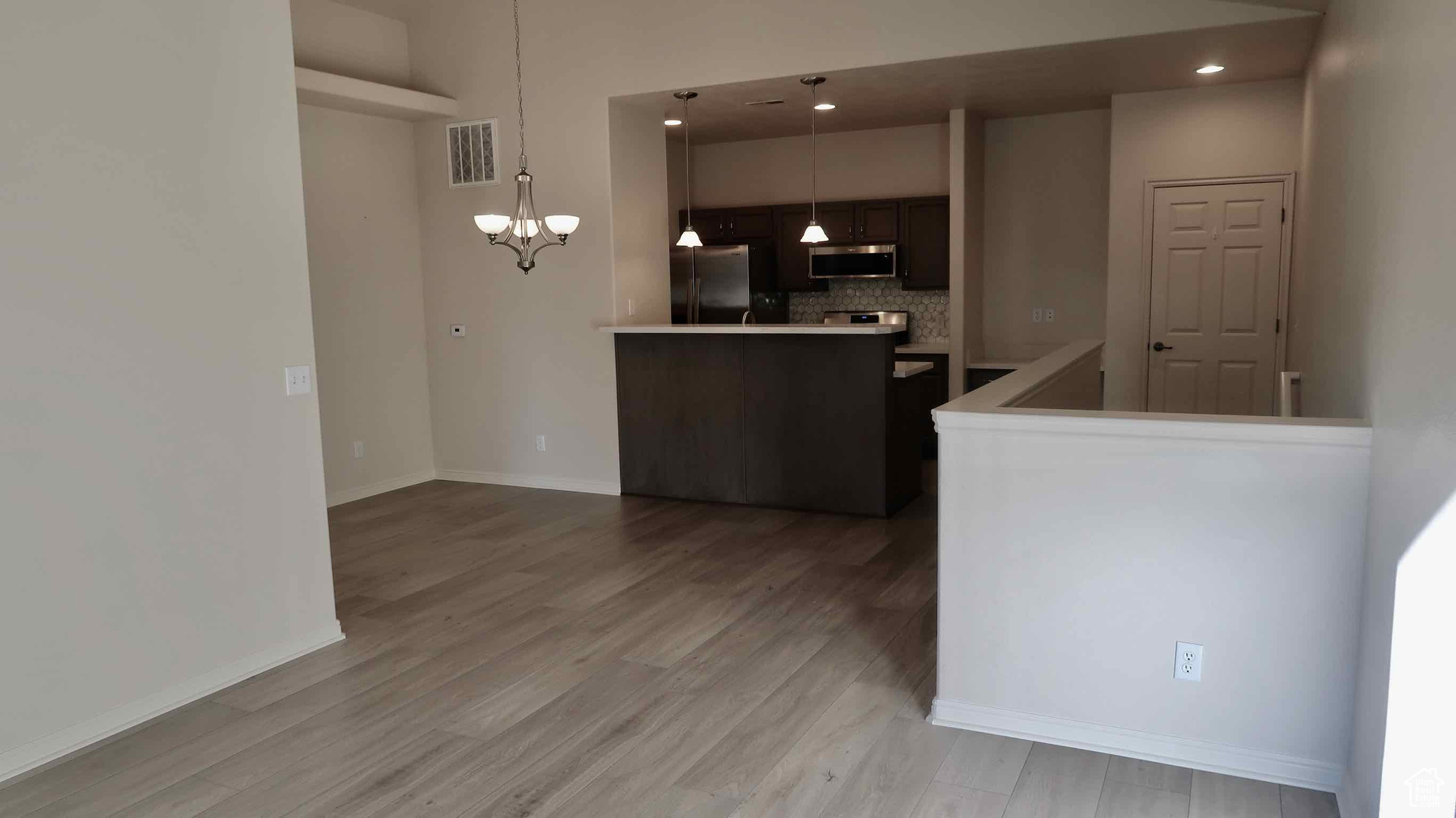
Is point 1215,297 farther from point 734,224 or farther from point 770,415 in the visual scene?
point 734,224

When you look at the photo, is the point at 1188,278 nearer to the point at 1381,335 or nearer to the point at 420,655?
the point at 1381,335

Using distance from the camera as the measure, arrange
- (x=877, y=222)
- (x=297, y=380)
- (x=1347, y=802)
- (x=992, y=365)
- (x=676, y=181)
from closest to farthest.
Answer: (x=1347, y=802), (x=297, y=380), (x=992, y=365), (x=877, y=222), (x=676, y=181)

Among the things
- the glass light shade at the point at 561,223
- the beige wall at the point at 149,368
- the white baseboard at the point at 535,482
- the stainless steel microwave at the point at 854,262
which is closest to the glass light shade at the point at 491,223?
the glass light shade at the point at 561,223

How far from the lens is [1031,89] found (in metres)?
6.25

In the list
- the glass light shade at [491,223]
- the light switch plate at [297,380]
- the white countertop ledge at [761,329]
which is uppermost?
the glass light shade at [491,223]

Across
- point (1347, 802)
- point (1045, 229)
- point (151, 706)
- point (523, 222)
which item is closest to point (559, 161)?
point (523, 222)

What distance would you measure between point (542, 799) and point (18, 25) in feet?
8.82

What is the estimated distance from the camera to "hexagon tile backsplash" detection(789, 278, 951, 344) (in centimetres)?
805

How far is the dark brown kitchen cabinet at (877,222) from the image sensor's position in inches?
308

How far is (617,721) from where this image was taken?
10.0 feet

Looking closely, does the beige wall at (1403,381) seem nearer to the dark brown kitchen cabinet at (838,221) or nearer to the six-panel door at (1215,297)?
the six-panel door at (1215,297)

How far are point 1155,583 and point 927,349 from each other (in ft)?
16.7

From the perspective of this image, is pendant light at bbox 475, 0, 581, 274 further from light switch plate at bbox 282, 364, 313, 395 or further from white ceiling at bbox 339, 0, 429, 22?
light switch plate at bbox 282, 364, 313, 395

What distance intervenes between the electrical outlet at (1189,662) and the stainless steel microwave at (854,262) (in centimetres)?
547
